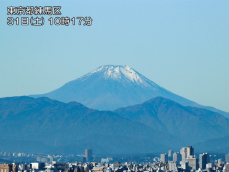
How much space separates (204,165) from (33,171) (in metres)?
48.1

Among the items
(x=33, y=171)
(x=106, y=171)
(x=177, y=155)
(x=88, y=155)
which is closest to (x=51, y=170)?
(x=33, y=171)

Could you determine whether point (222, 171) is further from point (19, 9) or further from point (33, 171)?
point (19, 9)

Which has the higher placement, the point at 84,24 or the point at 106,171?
the point at 84,24

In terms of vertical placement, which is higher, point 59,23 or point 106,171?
point 59,23

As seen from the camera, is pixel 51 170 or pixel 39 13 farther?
pixel 51 170

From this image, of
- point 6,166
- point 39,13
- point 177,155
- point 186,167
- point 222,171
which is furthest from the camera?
point 177,155

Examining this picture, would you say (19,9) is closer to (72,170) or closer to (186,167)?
(72,170)

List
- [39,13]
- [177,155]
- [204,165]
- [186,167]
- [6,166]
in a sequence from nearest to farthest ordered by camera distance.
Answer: [39,13]
[6,166]
[186,167]
[204,165]
[177,155]

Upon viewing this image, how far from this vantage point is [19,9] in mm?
51438

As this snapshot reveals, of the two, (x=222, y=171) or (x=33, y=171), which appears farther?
(x=222, y=171)

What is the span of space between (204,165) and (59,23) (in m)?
71.7

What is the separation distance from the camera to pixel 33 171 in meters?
76.6

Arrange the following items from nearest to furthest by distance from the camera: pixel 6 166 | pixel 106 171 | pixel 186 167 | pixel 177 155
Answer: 1. pixel 6 166
2. pixel 106 171
3. pixel 186 167
4. pixel 177 155

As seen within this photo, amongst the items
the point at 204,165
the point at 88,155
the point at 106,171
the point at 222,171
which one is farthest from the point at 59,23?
the point at 88,155
